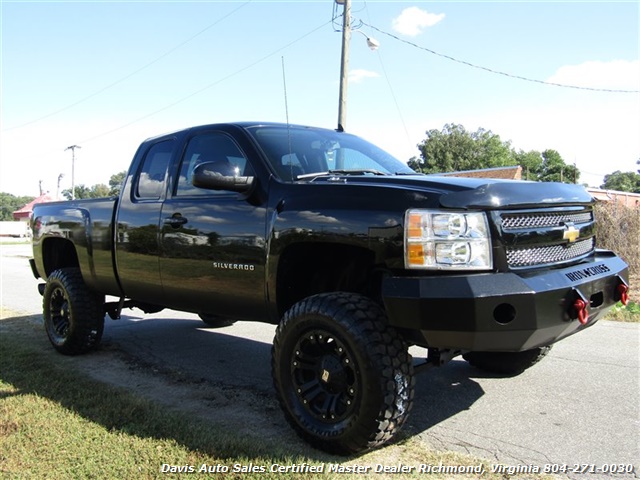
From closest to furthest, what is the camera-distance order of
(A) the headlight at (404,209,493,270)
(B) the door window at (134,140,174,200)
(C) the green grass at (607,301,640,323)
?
(A) the headlight at (404,209,493,270)
(B) the door window at (134,140,174,200)
(C) the green grass at (607,301,640,323)

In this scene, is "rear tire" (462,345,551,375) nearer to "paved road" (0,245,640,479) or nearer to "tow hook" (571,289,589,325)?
"paved road" (0,245,640,479)

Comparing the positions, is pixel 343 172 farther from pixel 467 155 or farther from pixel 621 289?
pixel 467 155

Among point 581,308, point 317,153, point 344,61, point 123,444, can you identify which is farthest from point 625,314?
point 344,61

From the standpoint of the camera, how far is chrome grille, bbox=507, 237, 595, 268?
2.91m

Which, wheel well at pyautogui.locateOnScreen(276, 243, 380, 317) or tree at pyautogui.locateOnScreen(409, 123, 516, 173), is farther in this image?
tree at pyautogui.locateOnScreen(409, 123, 516, 173)

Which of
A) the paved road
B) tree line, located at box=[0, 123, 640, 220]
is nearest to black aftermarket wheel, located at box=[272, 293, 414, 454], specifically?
the paved road

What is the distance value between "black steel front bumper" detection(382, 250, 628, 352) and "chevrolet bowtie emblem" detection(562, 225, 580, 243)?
38 cm

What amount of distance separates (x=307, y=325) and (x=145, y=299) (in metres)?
2.23

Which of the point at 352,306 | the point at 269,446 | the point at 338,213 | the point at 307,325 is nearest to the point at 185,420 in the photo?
the point at 269,446

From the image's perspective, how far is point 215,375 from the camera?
4.90 m

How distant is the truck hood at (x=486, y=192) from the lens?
282 cm

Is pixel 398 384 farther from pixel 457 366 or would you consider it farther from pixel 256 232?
pixel 457 366

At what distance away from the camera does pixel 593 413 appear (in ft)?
12.2

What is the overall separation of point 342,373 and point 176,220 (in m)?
1.91
